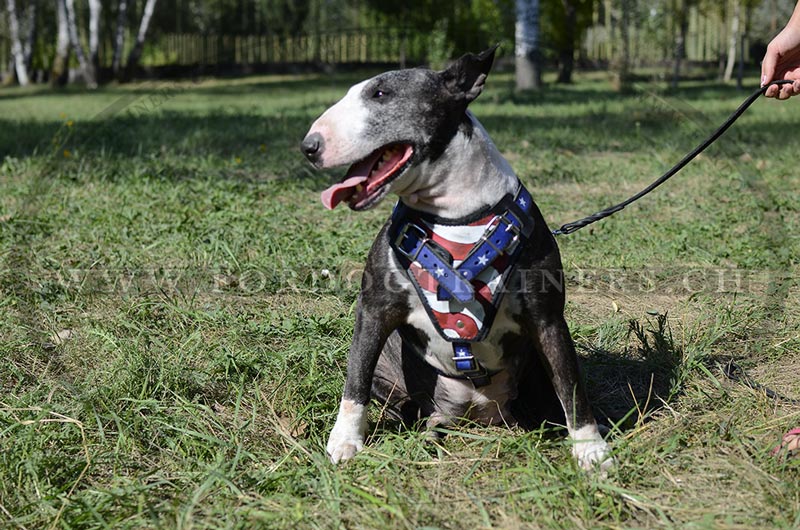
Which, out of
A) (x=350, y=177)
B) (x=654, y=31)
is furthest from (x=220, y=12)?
(x=350, y=177)

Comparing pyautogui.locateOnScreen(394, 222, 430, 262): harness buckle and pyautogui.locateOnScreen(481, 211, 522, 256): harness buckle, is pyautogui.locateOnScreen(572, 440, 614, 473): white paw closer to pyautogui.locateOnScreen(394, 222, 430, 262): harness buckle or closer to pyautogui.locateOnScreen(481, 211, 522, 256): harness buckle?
pyautogui.locateOnScreen(481, 211, 522, 256): harness buckle

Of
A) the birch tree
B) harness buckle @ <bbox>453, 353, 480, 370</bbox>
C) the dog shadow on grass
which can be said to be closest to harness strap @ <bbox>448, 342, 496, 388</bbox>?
harness buckle @ <bbox>453, 353, 480, 370</bbox>

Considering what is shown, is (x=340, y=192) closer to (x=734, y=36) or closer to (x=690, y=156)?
(x=690, y=156)

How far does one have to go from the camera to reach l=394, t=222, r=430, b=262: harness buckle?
2.31 meters

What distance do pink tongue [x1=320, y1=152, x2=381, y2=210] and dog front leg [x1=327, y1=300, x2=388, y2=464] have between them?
0.34m

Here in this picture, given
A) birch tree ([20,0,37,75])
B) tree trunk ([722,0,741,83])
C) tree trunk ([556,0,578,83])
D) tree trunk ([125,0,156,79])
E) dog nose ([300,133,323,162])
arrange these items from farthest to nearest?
birch tree ([20,0,37,75]) → tree trunk ([125,0,156,79]) → tree trunk ([722,0,741,83]) → tree trunk ([556,0,578,83]) → dog nose ([300,133,323,162])

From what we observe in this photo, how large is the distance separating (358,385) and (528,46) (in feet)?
43.2

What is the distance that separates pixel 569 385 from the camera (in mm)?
2348

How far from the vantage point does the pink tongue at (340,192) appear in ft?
7.34

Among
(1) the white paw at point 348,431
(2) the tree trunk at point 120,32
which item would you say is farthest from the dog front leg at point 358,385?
(2) the tree trunk at point 120,32

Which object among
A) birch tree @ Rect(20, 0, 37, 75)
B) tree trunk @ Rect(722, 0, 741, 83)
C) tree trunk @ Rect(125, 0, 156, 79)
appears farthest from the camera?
birch tree @ Rect(20, 0, 37, 75)

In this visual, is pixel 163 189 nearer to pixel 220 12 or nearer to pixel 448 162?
pixel 448 162

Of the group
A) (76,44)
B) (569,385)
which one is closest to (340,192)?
(569,385)

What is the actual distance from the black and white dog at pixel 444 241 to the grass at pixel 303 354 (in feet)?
0.74
